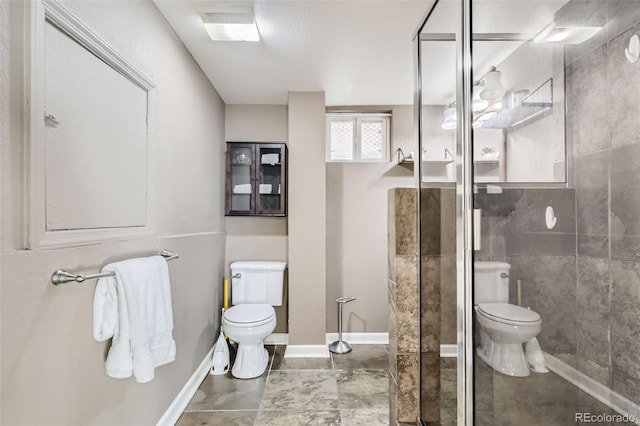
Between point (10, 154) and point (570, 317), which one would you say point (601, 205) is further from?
point (10, 154)

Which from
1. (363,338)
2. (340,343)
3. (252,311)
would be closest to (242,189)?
(252,311)

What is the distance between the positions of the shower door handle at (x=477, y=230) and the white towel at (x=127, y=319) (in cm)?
136

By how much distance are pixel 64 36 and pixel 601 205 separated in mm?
1819

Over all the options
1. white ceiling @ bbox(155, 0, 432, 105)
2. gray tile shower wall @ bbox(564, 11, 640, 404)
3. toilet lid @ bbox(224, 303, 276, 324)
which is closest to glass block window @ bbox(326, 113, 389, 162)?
white ceiling @ bbox(155, 0, 432, 105)

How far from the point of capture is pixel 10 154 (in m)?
0.84

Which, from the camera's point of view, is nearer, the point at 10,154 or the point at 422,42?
the point at 10,154

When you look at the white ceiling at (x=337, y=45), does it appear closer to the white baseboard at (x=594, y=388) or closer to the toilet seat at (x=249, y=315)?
the white baseboard at (x=594, y=388)

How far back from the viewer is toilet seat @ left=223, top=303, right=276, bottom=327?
7.26ft

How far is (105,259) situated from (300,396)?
5.20ft

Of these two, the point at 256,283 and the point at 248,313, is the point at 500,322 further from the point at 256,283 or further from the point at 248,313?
the point at 256,283

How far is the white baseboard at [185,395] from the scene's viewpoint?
5.67 feet

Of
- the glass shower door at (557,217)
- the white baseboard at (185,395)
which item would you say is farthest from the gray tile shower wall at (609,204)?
A: the white baseboard at (185,395)

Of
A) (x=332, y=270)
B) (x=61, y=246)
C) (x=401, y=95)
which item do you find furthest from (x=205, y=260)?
(x=401, y=95)

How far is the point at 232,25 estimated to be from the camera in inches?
68.8
